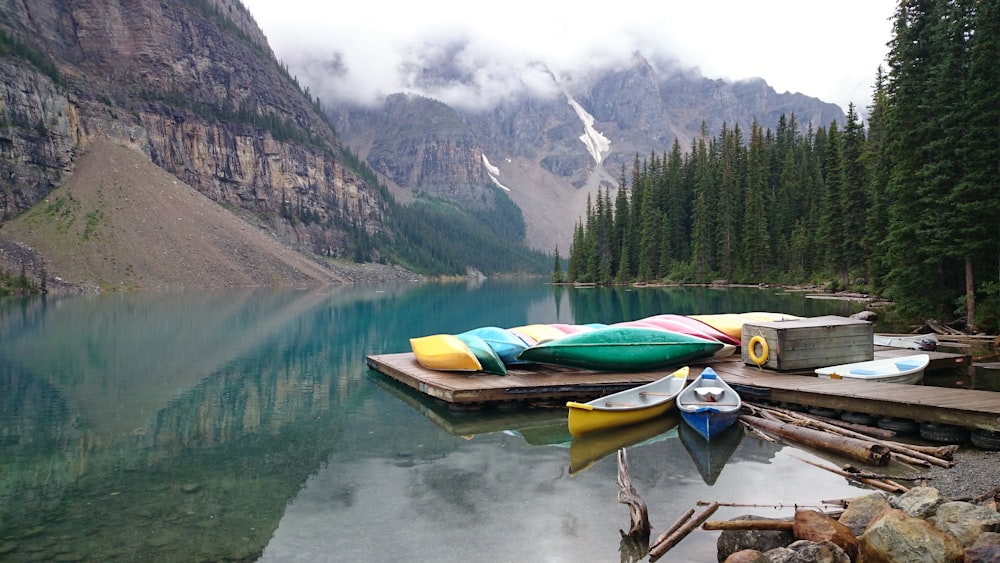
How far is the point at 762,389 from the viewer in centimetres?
1537

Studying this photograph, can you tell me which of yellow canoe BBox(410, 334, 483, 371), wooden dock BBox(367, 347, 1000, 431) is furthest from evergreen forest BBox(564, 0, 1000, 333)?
yellow canoe BBox(410, 334, 483, 371)

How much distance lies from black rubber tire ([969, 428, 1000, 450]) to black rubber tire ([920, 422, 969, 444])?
0.23 metres

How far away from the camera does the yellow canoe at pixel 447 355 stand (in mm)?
17984

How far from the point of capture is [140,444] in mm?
13180

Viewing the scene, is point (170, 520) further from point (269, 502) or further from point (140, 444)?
point (140, 444)

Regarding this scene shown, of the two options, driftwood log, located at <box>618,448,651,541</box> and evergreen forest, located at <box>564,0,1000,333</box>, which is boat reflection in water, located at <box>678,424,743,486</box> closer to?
driftwood log, located at <box>618,448,651,541</box>

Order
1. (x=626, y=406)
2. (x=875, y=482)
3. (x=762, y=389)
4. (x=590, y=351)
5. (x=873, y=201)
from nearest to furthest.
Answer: (x=875, y=482)
(x=626, y=406)
(x=762, y=389)
(x=590, y=351)
(x=873, y=201)

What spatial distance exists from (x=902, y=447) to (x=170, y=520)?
12253mm

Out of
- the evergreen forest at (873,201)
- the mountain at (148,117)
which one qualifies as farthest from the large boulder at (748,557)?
the mountain at (148,117)

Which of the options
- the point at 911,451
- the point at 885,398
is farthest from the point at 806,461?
the point at 885,398

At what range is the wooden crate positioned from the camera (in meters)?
17.1

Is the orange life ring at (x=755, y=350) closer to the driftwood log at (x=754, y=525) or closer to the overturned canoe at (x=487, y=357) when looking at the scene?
the overturned canoe at (x=487, y=357)

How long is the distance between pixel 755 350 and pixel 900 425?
5271 millimetres

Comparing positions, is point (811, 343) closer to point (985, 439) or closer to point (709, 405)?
point (709, 405)
